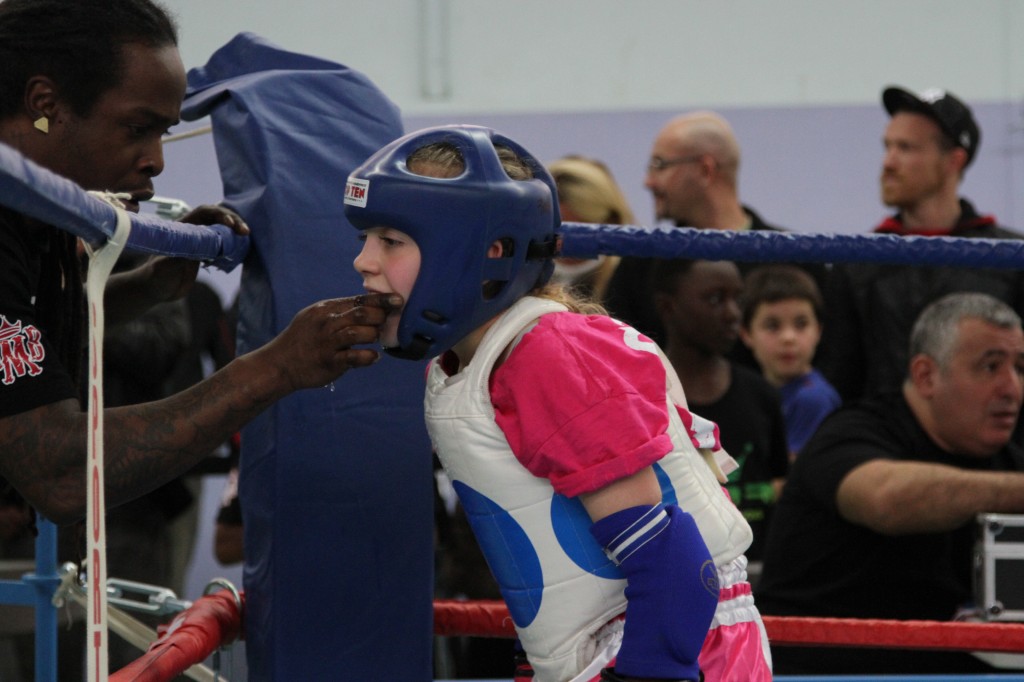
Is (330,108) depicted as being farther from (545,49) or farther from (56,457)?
(545,49)

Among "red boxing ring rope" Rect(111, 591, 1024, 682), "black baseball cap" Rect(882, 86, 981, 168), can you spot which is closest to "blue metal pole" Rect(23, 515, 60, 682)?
"red boxing ring rope" Rect(111, 591, 1024, 682)

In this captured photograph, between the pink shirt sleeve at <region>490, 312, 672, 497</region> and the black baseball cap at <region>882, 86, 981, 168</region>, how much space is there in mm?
2139

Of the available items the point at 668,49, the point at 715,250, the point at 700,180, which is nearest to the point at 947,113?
the point at 700,180

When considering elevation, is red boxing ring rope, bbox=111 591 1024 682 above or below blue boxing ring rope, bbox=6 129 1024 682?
below

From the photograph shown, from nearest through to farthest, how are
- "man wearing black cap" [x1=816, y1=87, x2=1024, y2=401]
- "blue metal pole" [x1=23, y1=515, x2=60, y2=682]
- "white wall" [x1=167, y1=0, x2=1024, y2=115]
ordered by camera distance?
"blue metal pole" [x1=23, y1=515, x2=60, y2=682] → "man wearing black cap" [x1=816, y1=87, x2=1024, y2=401] → "white wall" [x1=167, y1=0, x2=1024, y2=115]

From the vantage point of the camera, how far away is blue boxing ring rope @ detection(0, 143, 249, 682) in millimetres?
883

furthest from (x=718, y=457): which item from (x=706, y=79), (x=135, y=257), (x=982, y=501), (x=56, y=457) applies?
(x=706, y=79)

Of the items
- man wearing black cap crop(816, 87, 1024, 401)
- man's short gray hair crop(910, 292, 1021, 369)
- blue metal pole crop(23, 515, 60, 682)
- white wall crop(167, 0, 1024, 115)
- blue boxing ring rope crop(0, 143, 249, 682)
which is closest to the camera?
blue boxing ring rope crop(0, 143, 249, 682)

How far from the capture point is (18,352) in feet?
4.07

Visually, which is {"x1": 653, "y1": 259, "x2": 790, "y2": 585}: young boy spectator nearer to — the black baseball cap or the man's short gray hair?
the man's short gray hair

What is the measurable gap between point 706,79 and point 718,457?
3997 mm

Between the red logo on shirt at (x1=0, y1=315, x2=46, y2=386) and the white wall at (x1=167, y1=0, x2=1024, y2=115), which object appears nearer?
the red logo on shirt at (x1=0, y1=315, x2=46, y2=386)

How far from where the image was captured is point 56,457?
1.23m

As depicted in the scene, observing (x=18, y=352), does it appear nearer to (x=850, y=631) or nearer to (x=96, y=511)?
(x=96, y=511)
